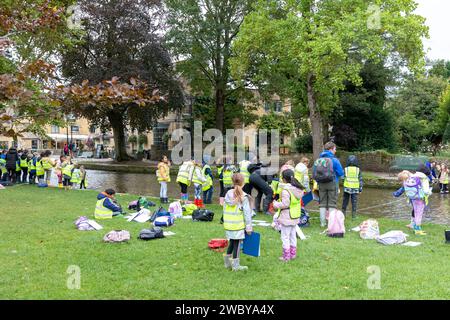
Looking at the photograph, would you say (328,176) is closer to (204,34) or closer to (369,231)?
(369,231)

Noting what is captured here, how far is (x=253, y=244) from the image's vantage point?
7.64 m

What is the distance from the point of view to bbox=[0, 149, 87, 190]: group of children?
20.2 metres

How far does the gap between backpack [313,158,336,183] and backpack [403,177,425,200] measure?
176 centimetres

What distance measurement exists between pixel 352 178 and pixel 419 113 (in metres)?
40.5

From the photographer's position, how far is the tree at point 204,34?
33.4m

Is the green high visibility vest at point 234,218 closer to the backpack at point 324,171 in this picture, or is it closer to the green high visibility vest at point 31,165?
the backpack at point 324,171

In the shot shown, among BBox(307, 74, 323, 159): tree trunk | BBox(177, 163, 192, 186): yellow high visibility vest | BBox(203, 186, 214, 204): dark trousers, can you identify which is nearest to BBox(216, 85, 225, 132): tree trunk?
BBox(307, 74, 323, 159): tree trunk

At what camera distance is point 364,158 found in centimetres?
3134

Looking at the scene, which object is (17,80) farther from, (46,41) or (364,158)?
(364,158)

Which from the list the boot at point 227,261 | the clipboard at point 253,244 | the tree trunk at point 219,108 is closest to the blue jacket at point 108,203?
the clipboard at point 253,244

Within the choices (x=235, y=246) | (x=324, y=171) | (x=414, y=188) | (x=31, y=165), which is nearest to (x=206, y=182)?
(x=324, y=171)

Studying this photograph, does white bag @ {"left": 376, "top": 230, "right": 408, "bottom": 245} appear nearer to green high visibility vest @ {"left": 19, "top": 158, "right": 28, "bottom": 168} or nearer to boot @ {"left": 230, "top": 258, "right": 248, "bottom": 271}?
boot @ {"left": 230, "top": 258, "right": 248, "bottom": 271}

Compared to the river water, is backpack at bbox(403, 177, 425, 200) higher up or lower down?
higher up

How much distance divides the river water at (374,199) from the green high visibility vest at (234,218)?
8.83 metres
